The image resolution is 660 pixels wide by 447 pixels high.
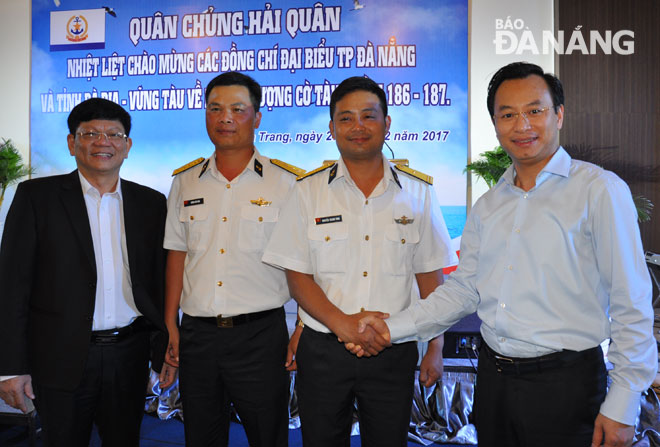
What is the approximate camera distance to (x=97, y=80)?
6465mm

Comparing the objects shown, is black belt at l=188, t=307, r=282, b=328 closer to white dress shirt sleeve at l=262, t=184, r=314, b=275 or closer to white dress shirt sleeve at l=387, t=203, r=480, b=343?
white dress shirt sleeve at l=262, t=184, r=314, b=275

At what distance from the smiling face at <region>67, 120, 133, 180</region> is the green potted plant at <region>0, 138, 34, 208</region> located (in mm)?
5228

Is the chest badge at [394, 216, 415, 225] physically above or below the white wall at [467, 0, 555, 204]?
below

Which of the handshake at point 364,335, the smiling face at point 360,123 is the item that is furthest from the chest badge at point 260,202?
the handshake at point 364,335

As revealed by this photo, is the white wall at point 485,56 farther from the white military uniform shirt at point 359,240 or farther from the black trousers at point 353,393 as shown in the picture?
the black trousers at point 353,393

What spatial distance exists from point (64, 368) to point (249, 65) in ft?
16.1

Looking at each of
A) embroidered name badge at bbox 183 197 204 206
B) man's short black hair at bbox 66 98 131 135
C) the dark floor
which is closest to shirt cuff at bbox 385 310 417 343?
embroidered name badge at bbox 183 197 204 206

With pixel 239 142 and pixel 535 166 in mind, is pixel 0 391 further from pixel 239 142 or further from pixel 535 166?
pixel 535 166

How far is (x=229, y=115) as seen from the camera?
2184 mm

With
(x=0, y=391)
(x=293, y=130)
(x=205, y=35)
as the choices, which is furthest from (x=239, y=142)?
(x=205, y=35)

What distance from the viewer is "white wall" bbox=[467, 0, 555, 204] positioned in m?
5.84

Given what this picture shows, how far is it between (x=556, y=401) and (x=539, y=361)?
12 cm

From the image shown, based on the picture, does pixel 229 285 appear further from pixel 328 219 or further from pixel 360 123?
Answer: pixel 360 123

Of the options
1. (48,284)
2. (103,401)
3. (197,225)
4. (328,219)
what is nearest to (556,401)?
(328,219)
